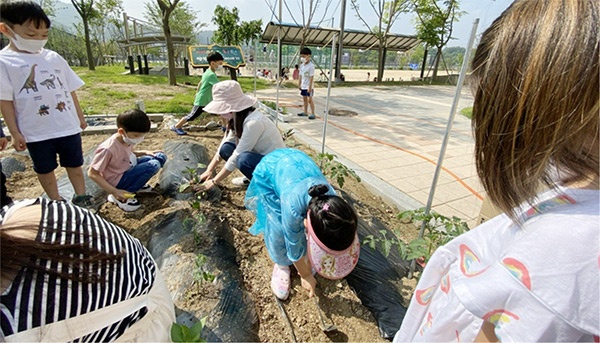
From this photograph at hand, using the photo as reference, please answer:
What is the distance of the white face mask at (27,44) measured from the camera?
5.89 ft

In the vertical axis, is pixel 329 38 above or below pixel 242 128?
above

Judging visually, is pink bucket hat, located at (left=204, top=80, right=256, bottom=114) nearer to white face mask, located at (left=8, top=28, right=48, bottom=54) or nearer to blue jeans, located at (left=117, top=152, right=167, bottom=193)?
blue jeans, located at (left=117, top=152, right=167, bottom=193)

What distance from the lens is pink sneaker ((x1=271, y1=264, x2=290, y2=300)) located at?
161cm

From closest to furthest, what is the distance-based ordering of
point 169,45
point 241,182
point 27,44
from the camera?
1. point 27,44
2. point 241,182
3. point 169,45

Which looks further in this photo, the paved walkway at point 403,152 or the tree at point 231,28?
the tree at point 231,28

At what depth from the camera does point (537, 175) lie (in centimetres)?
43

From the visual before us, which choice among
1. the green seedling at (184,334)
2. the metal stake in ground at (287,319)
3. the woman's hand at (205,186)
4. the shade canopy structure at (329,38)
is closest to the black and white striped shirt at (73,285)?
the green seedling at (184,334)

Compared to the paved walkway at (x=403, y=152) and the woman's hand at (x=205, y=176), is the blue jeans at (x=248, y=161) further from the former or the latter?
the paved walkway at (x=403, y=152)

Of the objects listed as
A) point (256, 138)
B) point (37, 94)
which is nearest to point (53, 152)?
point (37, 94)

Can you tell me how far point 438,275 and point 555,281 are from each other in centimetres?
25

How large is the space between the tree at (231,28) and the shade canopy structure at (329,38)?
419 inches

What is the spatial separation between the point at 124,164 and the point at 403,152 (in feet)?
11.3

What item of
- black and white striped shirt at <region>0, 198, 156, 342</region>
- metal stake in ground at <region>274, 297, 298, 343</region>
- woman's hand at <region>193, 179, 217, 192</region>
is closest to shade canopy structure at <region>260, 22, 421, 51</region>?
woman's hand at <region>193, 179, 217, 192</region>

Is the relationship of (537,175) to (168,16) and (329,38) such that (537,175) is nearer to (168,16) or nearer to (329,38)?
(168,16)
